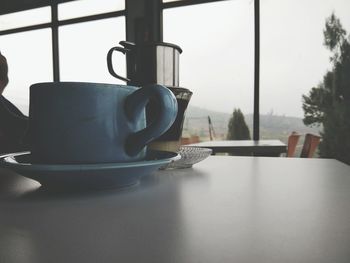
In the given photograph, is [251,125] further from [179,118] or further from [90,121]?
[90,121]

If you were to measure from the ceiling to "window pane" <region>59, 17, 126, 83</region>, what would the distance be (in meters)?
0.49

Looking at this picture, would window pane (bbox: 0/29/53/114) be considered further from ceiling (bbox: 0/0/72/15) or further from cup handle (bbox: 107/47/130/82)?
cup handle (bbox: 107/47/130/82)

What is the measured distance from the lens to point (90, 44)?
187 inches

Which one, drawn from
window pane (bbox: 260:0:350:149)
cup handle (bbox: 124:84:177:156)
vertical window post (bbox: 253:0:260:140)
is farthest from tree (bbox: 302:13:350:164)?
cup handle (bbox: 124:84:177:156)

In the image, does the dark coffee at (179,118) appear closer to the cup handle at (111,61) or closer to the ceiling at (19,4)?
the cup handle at (111,61)

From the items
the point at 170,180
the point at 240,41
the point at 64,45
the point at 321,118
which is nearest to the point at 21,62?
the point at 64,45

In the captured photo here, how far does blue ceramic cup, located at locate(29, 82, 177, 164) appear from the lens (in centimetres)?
38

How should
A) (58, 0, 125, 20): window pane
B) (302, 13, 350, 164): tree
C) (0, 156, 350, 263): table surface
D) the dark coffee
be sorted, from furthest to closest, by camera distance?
(58, 0, 125, 20): window pane → (302, 13, 350, 164): tree → the dark coffee → (0, 156, 350, 263): table surface

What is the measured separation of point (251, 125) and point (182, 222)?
11.9ft

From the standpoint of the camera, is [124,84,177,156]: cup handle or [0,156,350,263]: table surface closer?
[0,156,350,263]: table surface

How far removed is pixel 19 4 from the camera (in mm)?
5188

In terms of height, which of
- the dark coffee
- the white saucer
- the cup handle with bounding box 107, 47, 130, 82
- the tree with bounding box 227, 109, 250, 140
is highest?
the cup handle with bounding box 107, 47, 130, 82

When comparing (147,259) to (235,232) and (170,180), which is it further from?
Result: (170,180)

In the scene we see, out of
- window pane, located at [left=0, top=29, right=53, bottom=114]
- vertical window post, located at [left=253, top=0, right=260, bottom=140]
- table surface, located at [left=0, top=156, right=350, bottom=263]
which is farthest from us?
window pane, located at [left=0, top=29, right=53, bottom=114]
